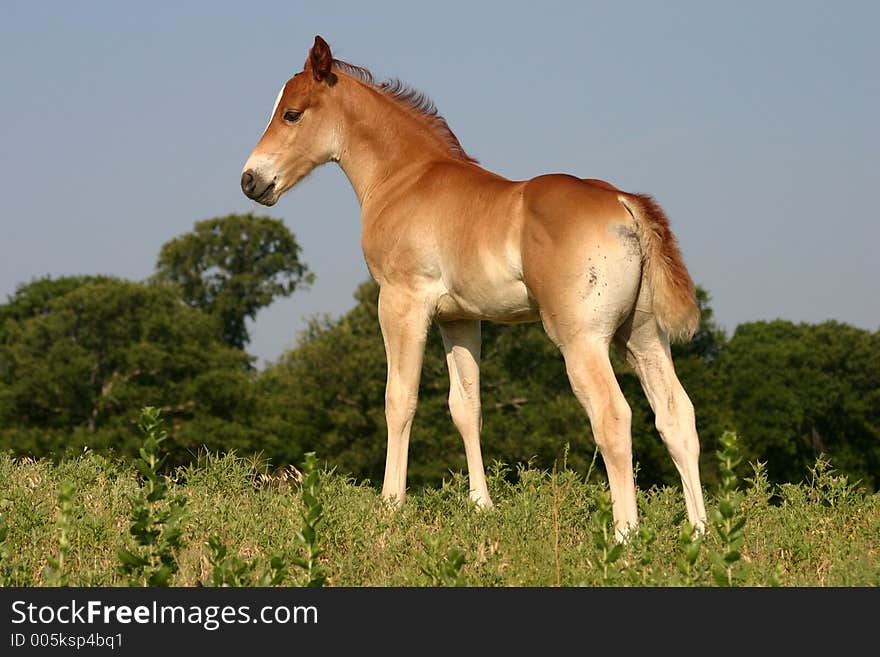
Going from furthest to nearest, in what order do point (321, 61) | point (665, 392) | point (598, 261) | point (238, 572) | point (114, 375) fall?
point (114, 375) → point (321, 61) → point (665, 392) → point (598, 261) → point (238, 572)

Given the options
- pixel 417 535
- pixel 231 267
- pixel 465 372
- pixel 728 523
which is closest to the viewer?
pixel 728 523

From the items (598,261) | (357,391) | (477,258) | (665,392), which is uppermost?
(357,391)

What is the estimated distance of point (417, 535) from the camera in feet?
21.8

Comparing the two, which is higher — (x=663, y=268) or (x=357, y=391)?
(x=357, y=391)

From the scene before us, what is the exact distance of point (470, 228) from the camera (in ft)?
24.6

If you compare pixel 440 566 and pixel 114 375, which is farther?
pixel 114 375

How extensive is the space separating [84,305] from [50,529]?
40946mm

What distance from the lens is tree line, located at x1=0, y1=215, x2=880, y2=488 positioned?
135 feet

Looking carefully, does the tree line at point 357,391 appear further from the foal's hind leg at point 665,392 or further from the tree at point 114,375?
the foal's hind leg at point 665,392

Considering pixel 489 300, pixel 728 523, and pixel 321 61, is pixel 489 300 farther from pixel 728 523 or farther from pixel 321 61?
pixel 728 523

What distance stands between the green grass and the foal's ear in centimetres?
342

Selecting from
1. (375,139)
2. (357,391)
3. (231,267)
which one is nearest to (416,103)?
(375,139)

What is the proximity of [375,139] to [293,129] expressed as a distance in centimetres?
71

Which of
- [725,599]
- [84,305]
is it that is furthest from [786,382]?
[725,599]
